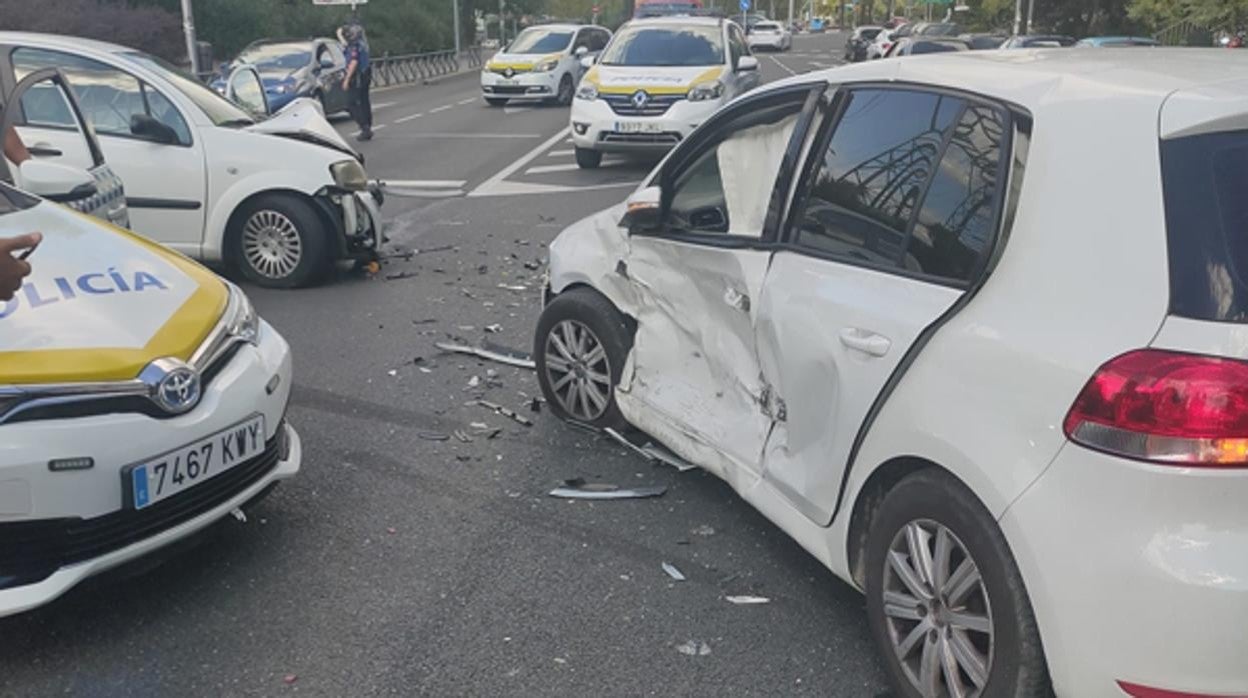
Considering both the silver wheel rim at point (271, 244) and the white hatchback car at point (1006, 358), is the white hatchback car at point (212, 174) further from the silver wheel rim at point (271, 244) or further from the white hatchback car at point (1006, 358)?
the white hatchback car at point (1006, 358)

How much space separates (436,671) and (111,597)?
118cm

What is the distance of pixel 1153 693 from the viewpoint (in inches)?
90.3

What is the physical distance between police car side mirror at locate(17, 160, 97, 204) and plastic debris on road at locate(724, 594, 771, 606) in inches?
135

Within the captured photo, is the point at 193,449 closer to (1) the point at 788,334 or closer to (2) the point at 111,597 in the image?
(2) the point at 111,597

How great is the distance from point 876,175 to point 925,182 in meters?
0.23

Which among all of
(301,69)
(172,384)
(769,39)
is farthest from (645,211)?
(769,39)

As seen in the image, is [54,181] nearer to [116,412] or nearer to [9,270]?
[9,270]

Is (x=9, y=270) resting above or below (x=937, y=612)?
above

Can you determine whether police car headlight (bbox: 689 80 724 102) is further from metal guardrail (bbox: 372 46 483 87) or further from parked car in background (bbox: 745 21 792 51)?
parked car in background (bbox: 745 21 792 51)

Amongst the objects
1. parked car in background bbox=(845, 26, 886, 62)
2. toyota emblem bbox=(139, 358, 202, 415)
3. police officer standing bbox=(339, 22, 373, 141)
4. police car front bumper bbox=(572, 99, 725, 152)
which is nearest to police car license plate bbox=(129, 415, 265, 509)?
toyota emblem bbox=(139, 358, 202, 415)

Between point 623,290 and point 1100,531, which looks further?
point 623,290

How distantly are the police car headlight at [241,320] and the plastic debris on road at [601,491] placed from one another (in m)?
1.30

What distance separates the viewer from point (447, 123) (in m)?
20.0

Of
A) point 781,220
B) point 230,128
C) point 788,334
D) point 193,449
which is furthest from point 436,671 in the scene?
point 230,128
